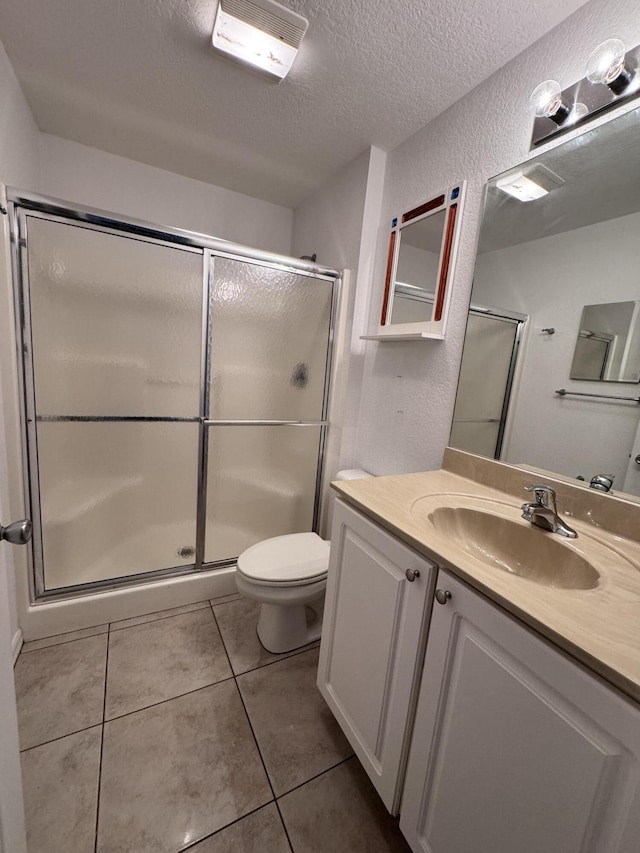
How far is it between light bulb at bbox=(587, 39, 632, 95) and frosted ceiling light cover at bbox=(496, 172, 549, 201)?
0.25 metres

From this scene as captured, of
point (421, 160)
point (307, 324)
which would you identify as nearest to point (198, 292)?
point (307, 324)

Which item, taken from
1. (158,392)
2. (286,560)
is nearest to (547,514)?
(286,560)

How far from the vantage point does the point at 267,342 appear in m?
1.85

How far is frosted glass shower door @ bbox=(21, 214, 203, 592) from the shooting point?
1.43 metres

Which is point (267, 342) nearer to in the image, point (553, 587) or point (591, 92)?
point (591, 92)

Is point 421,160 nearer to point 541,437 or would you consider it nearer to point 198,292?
point 198,292

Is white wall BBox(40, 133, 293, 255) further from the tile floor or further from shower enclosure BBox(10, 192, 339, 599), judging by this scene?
the tile floor

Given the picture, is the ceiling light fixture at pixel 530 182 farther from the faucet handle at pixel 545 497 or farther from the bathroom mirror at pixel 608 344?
the faucet handle at pixel 545 497

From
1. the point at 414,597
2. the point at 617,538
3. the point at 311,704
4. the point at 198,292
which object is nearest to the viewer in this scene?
the point at 414,597

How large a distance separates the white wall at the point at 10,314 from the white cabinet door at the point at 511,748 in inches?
54.9

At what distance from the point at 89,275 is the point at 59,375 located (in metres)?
0.45

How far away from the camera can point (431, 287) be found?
1473 mm

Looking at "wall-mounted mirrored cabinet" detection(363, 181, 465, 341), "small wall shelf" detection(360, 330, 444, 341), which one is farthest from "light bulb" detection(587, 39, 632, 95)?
"small wall shelf" detection(360, 330, 444, 341)

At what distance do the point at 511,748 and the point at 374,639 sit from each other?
1.27 ft
